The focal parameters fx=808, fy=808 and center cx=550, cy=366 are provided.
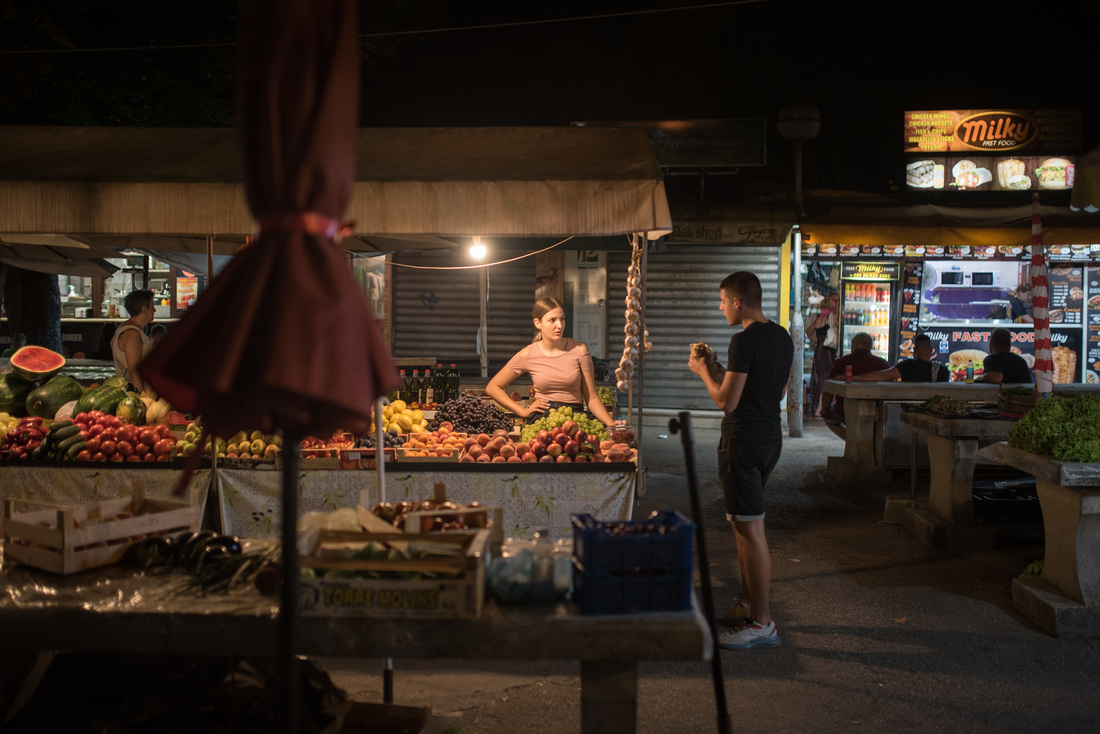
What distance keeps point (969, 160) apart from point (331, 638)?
17795 millimetres

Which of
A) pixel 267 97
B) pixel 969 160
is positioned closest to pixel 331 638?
pixel 267 97

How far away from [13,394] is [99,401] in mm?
1284

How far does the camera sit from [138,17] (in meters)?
12.4

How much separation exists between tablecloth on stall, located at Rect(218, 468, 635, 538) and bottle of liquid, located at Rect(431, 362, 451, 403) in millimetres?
3035

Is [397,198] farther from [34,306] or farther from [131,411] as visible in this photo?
[34,306]

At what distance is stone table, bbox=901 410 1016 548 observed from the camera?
7363mm

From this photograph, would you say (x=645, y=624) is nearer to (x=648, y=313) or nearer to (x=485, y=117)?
(x=648, y=313)

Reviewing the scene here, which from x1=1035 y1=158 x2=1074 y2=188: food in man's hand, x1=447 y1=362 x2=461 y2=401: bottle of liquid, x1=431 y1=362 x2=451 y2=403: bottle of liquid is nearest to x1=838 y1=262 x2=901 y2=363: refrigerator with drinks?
x1=1035 y1=158 x2=1074 y2=188: food in man's hand

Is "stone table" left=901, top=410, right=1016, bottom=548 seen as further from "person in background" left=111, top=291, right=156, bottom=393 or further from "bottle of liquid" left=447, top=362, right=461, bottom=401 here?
"person in background" left=111, top=291, right=156, bottom=393

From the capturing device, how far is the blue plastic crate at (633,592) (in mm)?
2939

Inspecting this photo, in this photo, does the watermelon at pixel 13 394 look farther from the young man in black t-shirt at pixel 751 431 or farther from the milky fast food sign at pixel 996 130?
the milky fast food sign at pixel 996 130

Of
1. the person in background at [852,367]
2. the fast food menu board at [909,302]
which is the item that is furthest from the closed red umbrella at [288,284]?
the fast food menu board at [909,302]

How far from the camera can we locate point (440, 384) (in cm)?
909

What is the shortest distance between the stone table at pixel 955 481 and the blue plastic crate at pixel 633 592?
5451 millimetres
